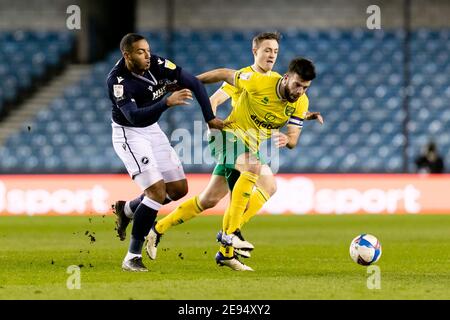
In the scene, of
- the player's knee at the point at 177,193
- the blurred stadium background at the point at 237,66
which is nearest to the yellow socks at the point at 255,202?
the player's knee at the point at 177,193

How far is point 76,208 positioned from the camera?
763 inches

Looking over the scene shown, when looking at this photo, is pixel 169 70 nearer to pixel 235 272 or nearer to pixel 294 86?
pixel 294 86

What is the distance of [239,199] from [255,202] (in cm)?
58

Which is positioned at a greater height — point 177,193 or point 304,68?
point 304,68

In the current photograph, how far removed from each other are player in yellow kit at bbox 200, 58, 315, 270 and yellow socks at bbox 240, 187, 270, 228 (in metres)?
0.29

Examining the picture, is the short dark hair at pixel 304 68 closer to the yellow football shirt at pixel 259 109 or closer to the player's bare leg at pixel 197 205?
the yellow football shirt at pixel 259 109

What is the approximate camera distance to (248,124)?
9859 mm

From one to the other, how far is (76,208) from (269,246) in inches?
293

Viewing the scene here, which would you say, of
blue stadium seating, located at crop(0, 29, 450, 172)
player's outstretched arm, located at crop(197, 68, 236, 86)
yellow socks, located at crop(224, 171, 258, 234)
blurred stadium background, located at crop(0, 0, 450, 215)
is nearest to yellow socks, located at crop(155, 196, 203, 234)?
yellow socks, located at crop(224, 171, 258, 234)

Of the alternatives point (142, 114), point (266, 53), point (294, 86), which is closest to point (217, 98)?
point (266, 53)

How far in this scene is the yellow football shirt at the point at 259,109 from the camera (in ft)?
31.7

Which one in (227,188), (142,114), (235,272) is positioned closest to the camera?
(142,114)

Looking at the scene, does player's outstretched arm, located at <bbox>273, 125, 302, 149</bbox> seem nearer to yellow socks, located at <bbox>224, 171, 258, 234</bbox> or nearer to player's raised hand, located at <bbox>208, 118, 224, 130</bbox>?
yellow socks, located at <bbox>224, 171, 258, 234</bbox>

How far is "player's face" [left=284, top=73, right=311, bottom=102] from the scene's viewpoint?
361 inches
